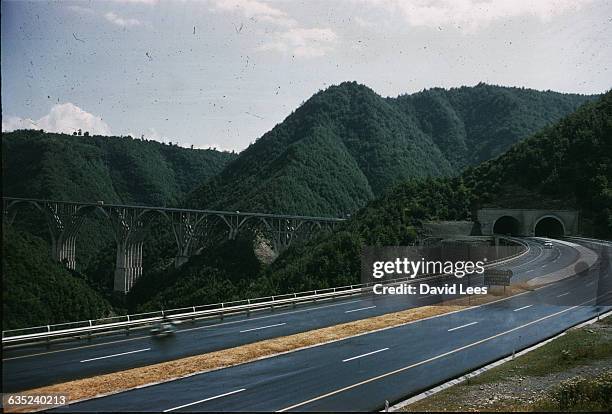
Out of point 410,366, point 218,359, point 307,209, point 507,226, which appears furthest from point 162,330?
point 307,209

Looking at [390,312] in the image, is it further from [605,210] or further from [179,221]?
[179,221]

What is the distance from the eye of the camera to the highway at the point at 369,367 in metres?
21.8

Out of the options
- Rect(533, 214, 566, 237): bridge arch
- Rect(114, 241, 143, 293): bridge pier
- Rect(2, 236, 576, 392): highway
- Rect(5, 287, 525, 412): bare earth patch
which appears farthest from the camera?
Rect(114, 241, 143, 293): bridge pier

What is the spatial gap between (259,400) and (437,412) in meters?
6.64

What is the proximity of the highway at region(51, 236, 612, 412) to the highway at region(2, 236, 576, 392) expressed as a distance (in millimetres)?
3650

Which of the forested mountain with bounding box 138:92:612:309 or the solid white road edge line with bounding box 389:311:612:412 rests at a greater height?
the forested mountain with bounding box 138:92:612:309

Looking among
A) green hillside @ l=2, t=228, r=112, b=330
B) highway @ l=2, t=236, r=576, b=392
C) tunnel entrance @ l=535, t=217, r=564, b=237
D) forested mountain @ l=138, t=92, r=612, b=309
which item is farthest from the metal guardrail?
tunnel entrance @ l=535, t=217, r=564, b=237

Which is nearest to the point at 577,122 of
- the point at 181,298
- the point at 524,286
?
the point at 524,286

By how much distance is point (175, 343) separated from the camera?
31.7 meters

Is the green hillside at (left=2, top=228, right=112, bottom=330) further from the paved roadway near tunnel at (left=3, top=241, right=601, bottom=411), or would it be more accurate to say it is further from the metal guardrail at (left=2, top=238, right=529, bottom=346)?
the paved roadway near tunnel at (left=3, top=241, right=601, bottom=411)

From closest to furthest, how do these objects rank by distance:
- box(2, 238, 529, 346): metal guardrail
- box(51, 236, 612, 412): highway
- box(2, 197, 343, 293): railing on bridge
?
box(51, 236, 612, 412): highway < box(2, 238, 529, 346): metal guardrail < box(2, 197, 343, 293): railing on bridge

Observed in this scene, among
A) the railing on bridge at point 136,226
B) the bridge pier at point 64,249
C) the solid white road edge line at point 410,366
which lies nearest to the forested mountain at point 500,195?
the railing on bridge at point 136,226

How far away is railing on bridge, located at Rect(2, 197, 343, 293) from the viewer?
441 feet

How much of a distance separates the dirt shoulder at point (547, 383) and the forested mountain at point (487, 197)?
43.7 meters
